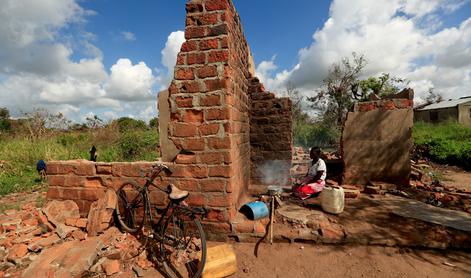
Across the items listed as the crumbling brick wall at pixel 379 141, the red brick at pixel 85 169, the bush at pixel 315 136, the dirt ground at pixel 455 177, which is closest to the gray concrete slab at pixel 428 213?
the crumbling brick wall at pixel 379 141

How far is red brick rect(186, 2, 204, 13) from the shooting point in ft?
9.98

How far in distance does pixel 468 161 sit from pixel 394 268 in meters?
10.0

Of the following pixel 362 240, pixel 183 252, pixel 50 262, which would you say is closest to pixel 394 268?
pixel 362 240

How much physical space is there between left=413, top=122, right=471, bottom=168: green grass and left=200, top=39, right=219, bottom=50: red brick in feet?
37.3

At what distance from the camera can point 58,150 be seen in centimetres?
885

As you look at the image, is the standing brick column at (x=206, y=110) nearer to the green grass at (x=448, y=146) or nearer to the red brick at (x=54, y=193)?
the red brick at (x=54, y=193)

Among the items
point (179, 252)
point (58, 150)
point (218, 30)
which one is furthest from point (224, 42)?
point (58, 150)

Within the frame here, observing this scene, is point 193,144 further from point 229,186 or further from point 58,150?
point 58,150

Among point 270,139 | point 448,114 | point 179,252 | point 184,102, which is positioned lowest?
point 179,252

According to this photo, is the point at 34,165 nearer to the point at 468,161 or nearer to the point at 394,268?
the point at 394,268

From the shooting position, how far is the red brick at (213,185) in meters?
3.00

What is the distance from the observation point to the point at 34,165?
27.2ft

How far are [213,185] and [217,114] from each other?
2.97ft

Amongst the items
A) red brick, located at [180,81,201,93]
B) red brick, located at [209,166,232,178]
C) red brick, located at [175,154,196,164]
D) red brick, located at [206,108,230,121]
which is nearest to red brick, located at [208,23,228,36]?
red brick, located at [180,81,201,93]
